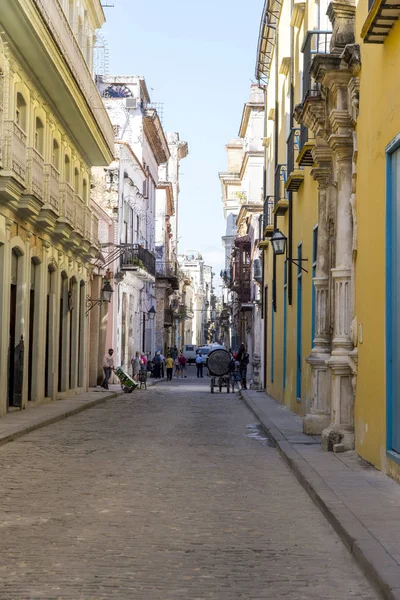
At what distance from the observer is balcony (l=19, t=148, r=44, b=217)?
1942 cm

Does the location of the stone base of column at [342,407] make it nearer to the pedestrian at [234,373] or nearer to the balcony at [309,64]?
the balcony at [309,64]

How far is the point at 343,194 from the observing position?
1257 cm

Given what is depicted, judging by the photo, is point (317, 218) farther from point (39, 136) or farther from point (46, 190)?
point (39, 136)

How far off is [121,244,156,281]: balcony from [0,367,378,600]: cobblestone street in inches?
1016

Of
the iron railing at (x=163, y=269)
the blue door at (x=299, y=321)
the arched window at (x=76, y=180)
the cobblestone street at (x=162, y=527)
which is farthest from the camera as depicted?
the iron railing at (x=163, y=269)

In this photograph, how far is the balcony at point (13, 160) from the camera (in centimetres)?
1753

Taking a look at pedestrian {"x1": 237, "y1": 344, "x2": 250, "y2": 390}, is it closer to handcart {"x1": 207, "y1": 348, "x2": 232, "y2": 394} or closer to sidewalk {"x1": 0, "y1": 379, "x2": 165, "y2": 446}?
handcart {"x1": 207, "y1": 348, "x2": 232, "y2": 394}

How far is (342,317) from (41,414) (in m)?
8.71

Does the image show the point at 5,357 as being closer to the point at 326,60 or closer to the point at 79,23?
the point at 326,60

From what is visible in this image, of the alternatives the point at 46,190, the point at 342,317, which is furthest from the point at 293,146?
the point at 342,317

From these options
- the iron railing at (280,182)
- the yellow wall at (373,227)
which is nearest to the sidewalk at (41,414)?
the yellow wall at (373,227)

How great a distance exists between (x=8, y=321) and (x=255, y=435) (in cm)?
597

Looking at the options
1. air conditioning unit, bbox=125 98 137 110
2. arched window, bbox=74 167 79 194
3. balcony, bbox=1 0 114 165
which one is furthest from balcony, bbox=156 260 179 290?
arched window, bbox=74 167 79 194

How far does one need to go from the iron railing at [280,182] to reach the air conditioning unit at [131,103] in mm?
23888
